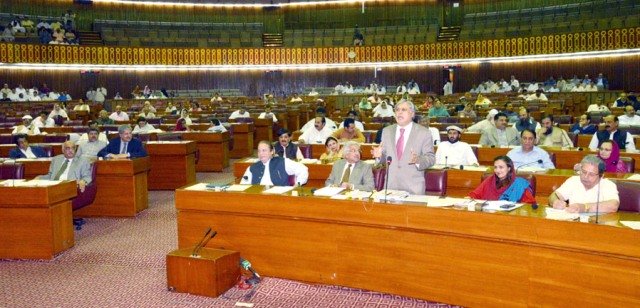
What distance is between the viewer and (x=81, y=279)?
5.64 metres

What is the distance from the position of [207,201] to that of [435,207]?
2023mm

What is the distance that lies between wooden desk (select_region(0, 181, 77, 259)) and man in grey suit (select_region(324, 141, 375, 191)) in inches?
106

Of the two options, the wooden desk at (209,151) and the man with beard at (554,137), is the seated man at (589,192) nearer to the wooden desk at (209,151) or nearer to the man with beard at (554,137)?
the man with beard at (554,137)

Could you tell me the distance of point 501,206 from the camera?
448 cm

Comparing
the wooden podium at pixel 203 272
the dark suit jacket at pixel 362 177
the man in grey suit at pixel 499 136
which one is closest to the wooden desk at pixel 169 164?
the man in grey suit at pixel 499 136

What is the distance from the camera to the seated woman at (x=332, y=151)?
7527mm

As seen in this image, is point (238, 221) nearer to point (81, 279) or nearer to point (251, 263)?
point (251, 263)

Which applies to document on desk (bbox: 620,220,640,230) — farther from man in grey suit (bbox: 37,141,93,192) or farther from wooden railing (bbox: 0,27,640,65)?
wooden railing (bbox: 0,27,640,65)

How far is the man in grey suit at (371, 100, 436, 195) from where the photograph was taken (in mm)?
5105

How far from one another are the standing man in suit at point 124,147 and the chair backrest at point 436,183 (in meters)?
4.46

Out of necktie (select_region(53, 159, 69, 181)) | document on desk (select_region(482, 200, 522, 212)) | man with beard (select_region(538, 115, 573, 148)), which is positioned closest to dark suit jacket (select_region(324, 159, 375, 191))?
document on desk (select_region(482, 200, 522, 212))

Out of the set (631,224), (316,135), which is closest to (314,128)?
(316,135)

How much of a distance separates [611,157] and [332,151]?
2958 mm

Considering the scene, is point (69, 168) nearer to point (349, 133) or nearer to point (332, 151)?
point (332, 151)
